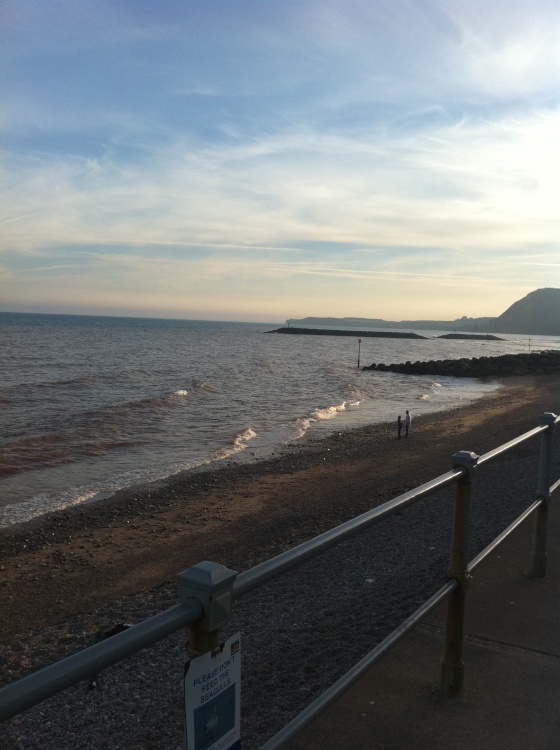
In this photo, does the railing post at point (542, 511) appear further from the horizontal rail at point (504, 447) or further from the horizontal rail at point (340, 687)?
the horizontal rail at point (340, 687)

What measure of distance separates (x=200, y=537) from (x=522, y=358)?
4858 centimetres

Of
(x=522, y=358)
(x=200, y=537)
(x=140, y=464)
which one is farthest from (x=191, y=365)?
(x=200, y=537)

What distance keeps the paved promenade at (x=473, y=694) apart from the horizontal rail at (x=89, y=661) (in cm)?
171

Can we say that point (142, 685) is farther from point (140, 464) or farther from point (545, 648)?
point (140, 464)

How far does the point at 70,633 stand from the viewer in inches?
249

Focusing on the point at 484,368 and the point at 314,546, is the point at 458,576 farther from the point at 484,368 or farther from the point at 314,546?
the point at 484,368

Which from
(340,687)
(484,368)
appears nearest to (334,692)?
(340,687)

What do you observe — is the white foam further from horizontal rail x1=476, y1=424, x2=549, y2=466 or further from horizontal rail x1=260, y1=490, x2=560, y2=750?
horizontal rail x1=260, y1=490, x2=560, y2=750

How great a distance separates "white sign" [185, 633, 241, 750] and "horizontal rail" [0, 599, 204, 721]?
0.12 m

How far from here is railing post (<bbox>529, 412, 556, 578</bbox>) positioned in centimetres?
414

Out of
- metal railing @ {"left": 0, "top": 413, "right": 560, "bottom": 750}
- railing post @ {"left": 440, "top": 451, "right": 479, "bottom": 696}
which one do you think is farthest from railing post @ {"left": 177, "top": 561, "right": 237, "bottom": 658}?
railing post @ {"left": 440, "top": 451, "right": 479, "bottom": 696}

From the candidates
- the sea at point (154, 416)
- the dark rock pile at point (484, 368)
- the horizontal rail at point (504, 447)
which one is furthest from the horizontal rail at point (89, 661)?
the dark rock pile at point (484, 368)

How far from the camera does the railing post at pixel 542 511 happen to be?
414 centimetres

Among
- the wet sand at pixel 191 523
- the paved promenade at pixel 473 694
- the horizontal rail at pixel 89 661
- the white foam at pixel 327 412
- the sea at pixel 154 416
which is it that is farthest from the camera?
the white foam at pixel 327 412
